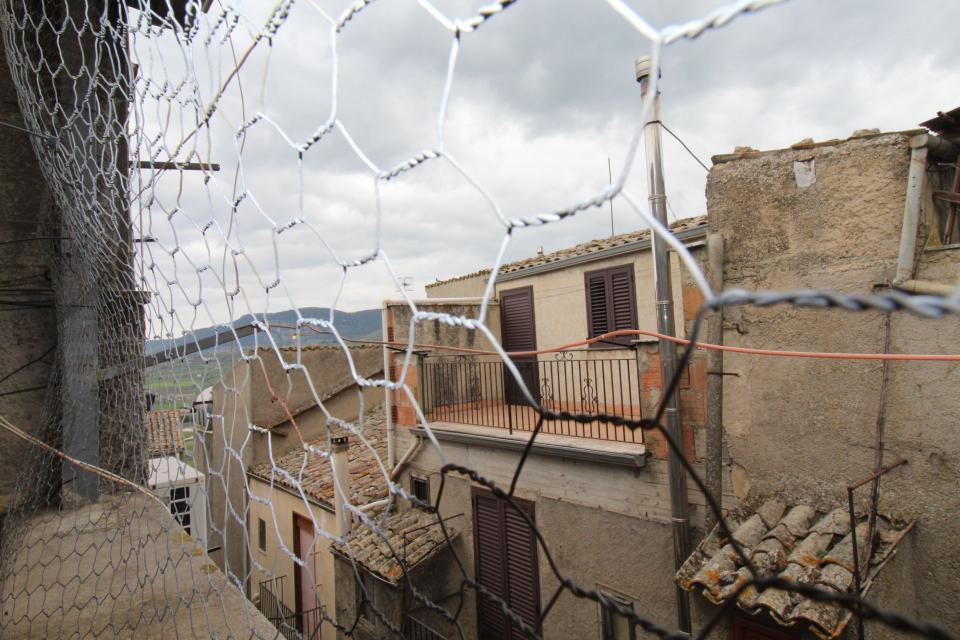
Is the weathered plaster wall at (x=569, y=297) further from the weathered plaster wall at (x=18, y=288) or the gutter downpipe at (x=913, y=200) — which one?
the weathered plaster wall at (x=18, y=288)

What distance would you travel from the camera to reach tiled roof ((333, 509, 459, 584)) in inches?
182

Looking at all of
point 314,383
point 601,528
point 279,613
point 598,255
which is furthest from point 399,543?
point 279,613

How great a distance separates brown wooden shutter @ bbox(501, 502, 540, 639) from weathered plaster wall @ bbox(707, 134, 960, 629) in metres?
2.05

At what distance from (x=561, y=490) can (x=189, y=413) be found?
3.61m

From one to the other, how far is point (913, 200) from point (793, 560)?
193 cm

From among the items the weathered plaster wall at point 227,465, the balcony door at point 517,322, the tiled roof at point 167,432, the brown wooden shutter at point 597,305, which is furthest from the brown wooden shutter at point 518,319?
the tiled roof at point 167,432

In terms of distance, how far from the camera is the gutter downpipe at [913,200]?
2.75 m

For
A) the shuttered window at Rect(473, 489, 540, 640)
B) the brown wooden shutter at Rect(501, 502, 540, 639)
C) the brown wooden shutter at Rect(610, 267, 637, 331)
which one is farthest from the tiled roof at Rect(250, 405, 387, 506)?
the brown wooden shutter at Rect(610, 267, 637, 331)

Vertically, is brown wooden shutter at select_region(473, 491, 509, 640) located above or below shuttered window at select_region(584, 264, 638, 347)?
below

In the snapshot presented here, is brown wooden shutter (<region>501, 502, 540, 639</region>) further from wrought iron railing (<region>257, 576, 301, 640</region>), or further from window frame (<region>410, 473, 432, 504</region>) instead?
wrought iron railing (<region>257, 576, 301, 640</region>)

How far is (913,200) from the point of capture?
9.05 ft

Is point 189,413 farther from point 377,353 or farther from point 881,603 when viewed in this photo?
point 377,353

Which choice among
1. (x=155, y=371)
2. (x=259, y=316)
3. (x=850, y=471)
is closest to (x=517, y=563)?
(x=850, y=471)

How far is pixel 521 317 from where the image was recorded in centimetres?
707
